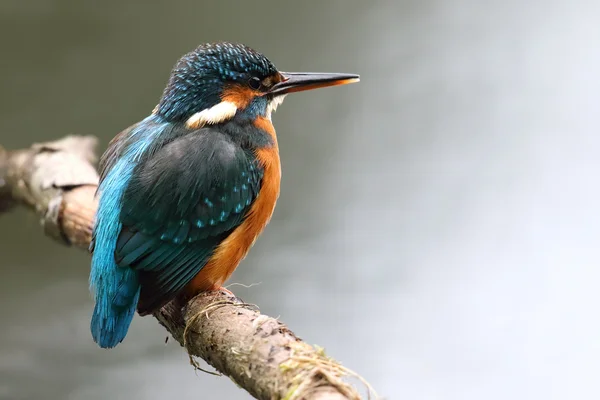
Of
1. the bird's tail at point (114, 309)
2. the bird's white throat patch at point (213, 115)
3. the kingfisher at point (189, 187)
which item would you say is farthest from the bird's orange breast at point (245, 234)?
the bird's tail at point (114, 309)

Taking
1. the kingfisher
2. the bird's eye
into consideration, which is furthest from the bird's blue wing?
the bird's eye

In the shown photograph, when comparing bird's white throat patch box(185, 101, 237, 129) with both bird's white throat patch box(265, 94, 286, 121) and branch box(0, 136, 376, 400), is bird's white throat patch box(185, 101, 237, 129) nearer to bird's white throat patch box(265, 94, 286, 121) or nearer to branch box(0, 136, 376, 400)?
bird's white throat patch box(265, 94, 286, 121)

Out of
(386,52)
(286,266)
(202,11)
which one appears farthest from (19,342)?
(386,52)

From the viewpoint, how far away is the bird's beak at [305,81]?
2732mm

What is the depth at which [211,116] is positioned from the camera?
256 cm

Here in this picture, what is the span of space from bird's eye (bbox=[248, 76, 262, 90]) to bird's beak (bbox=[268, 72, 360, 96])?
54 mm

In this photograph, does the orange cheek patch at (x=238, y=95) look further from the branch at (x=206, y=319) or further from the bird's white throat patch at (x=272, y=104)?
the branch at (x=206, y=319)

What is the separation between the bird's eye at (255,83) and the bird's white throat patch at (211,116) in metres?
0.12

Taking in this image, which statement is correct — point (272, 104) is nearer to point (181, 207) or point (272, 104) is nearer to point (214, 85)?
point (214, 85)

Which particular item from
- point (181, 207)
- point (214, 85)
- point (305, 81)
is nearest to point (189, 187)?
point (181, 207)

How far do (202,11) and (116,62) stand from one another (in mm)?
623

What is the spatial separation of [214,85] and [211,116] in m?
0.11

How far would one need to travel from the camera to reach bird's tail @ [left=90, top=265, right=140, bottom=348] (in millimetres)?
2225

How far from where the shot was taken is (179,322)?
94.5 inches
